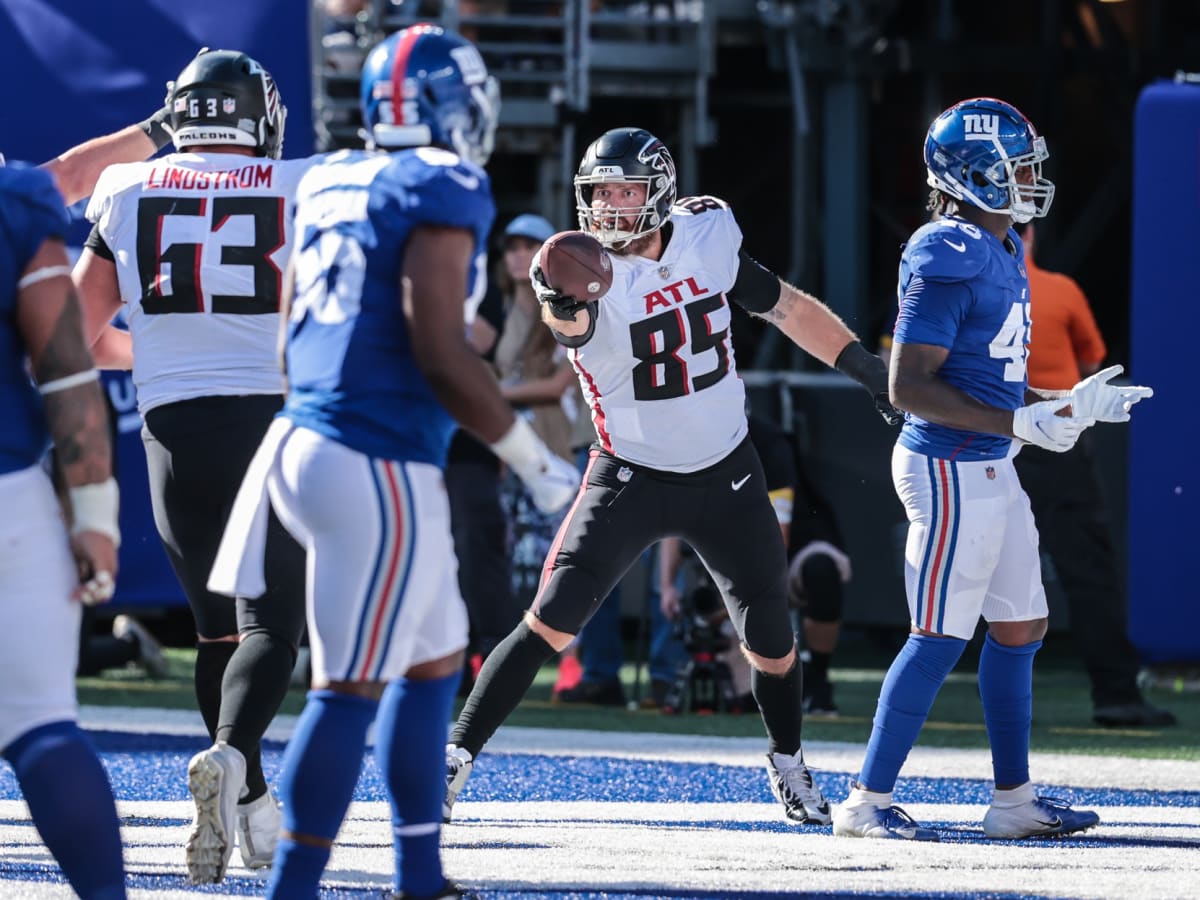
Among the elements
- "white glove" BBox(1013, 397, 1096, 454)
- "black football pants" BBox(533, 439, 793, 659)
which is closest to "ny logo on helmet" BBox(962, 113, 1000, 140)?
"white glove" BBox(1013, 397, 1096, 454)

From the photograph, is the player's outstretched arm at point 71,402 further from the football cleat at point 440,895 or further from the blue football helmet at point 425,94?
the football cleat at point 440,895

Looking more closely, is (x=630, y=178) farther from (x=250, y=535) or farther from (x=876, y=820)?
(x=250, y=535)

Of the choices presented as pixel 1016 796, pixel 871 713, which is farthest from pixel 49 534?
pixel 871 713

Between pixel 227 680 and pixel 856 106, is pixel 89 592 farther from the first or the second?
pixel 856 106

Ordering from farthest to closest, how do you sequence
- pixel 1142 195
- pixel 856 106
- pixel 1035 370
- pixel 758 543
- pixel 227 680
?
pixel 856 106 → pixel 1142 195 → pixel 1035 370 → pixel 758 543 → pixel 227 680

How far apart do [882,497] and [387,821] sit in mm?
5406

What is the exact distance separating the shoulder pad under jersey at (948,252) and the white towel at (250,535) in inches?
75.7

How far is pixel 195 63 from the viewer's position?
4.56 m

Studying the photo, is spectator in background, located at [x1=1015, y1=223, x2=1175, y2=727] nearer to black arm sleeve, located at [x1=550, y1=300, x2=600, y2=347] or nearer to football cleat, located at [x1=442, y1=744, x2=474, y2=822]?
black arm sleeve, located at [x1=550, y1=300, x2=600, y2=347]

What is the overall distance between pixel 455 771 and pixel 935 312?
167 cm

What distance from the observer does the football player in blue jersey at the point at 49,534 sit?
332 centimetres

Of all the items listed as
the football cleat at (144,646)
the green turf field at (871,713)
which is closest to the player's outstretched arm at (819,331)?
the green turf field at (871,713)

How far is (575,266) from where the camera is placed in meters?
4.57

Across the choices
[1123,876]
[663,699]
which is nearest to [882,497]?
[663,699]
